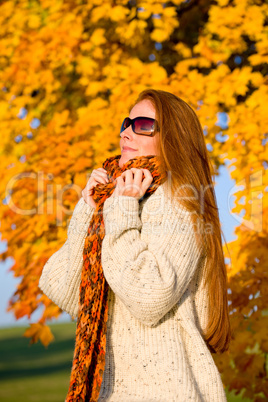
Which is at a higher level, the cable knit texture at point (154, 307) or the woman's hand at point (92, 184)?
the woman's hand at point (92, 184)

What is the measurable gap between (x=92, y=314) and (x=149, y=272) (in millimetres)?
311

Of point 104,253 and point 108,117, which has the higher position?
point 108,117

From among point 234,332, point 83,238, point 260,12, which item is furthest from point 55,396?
point 83,238

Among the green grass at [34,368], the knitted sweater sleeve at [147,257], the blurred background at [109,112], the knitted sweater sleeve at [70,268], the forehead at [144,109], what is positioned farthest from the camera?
the green grass at [34,368]

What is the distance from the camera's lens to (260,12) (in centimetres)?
395

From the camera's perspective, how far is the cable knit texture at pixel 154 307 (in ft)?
5.49

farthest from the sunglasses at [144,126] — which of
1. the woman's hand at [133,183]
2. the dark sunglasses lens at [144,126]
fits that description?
the woman's hand at [133,183]

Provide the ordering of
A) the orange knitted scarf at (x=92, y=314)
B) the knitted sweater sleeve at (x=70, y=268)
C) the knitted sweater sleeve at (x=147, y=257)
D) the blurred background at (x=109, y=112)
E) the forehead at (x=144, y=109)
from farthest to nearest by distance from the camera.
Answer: the blurred background at (x=109, y=112)
the forehead at (x=144, y=109)
the knitted sweater sleeve at (x=70, y=268)
the orange knitted scarf at (x=92, y=314)
the knitted sweater sleeve at (x=147, y=257)

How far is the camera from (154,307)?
1663 millimetres

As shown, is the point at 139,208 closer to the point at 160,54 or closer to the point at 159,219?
the point at 159,219

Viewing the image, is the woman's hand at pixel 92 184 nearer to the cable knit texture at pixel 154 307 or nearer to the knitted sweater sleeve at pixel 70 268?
the knitted sweater sleeve at pixel 70 268

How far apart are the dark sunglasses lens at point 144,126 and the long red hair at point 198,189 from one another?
0.03 metres

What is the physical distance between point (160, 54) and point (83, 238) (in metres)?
2.92

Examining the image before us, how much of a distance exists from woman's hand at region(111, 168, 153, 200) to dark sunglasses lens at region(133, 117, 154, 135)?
0.23 m
